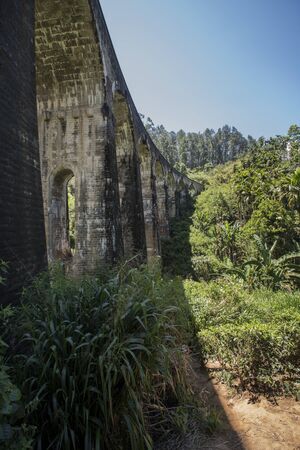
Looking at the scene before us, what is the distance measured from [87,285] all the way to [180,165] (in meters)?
46.2

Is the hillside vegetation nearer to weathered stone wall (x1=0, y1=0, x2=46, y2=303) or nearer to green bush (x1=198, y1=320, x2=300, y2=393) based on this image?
green bush (x1=198, y1=320, x2=300, y2=393)

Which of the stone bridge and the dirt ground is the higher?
the stone bridge

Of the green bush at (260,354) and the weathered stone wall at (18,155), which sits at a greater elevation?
the weathered stone wall at (18,155)

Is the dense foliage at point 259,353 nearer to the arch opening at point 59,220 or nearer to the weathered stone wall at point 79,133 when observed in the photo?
the weathered stone wall at point 79,133

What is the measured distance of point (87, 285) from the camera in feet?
10.4

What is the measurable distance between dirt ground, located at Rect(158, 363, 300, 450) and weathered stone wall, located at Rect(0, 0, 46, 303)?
2.38 metres

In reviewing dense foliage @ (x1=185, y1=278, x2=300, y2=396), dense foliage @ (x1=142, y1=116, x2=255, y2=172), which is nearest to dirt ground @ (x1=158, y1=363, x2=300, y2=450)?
dense foliage @ (x1=185, y1=278, x2=300, y2=396)

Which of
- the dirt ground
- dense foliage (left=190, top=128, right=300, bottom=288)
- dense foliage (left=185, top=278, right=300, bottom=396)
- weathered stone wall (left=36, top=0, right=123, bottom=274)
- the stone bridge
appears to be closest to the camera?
the dirt ground

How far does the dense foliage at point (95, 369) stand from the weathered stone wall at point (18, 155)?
0.80 metres

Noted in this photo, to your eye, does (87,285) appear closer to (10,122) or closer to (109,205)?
(10,122)

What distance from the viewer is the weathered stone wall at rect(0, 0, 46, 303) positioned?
3.37 metres

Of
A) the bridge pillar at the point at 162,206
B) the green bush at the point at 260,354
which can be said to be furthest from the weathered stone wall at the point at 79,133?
the bridge pillar at the point at 162,206

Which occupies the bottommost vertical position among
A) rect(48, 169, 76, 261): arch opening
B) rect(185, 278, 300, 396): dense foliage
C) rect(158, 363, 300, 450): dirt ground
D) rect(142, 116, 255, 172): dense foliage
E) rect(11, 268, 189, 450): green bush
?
rect(158, 363, 300, 450): dirt ground

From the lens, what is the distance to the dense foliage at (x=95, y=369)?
7.17 ft
